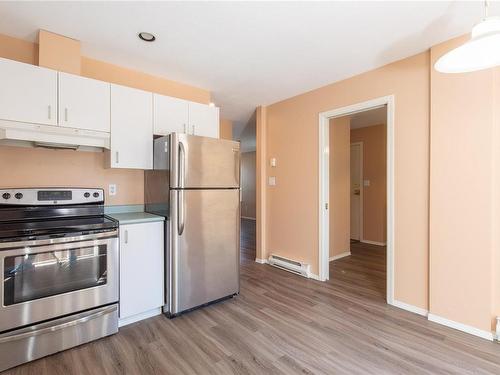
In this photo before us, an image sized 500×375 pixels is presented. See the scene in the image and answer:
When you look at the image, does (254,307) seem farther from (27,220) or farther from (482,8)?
(482,8)

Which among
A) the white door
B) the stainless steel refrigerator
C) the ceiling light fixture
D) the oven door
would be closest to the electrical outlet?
the stainless steel refrigerator

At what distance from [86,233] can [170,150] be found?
949 millimetres

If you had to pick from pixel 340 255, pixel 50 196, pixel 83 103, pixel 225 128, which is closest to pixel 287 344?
pixel 50 196

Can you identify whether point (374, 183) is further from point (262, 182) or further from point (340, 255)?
point (262, 182)

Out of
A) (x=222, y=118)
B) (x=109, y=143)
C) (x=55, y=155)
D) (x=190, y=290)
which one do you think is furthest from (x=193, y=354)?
(x=222, y=118)

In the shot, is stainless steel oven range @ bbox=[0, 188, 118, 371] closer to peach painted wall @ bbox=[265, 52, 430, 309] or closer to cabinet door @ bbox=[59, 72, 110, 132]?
cabinet door @ bbox=[59, 72, 110, 132]

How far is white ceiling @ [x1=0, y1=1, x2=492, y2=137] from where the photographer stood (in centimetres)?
184

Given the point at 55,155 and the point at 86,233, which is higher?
the point at 55,155

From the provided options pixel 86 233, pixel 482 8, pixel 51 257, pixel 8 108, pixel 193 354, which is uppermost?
pixel 482 8

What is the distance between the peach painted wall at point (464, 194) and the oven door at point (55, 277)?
2.79m

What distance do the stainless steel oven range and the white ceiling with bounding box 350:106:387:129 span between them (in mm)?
4185

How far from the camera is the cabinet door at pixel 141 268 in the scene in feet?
7.36

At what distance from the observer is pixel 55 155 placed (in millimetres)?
2395

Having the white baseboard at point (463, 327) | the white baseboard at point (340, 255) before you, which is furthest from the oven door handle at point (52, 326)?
the white baseboard at point (340, 255)
